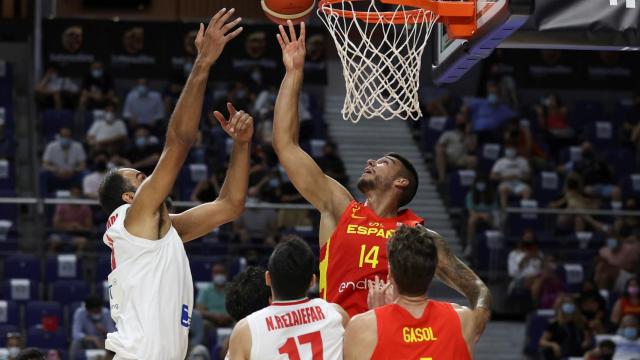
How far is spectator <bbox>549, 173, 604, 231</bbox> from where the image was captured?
15.2 meters

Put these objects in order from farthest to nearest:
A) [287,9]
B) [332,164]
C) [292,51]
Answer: [332,164] < [287,9] < [292,51]

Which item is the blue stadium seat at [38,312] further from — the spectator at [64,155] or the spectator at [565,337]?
the spectator at [565,337]

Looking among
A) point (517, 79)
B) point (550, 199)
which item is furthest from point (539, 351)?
point (517, 79)

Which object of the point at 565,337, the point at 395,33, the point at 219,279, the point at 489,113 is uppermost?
the point at 395,33

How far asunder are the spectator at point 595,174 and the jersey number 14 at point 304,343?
11.7 meters

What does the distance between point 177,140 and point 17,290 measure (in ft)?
28.4

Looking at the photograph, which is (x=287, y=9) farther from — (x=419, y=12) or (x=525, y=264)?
(x=525, y=264)

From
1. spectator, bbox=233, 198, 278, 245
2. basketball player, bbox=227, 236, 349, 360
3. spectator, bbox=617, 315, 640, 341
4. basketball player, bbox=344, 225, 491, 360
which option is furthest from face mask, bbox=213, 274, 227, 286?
basketball player, bbox=344, 225, 491, 360

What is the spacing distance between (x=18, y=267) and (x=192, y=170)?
284cm

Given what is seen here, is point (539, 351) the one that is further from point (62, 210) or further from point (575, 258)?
point (62, 210)

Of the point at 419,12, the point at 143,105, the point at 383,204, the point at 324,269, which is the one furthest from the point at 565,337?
the point at 324,269

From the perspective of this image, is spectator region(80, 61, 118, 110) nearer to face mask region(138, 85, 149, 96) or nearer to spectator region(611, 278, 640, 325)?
face mask region(138, 85, 149, 96)

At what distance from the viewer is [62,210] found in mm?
14258

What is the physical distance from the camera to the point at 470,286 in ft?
17.5
